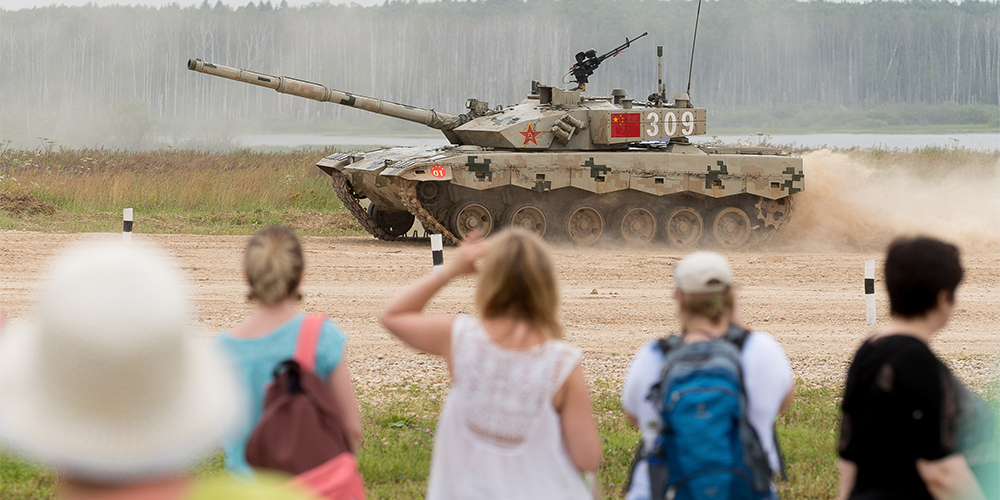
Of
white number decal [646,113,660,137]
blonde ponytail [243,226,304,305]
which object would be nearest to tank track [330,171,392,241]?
white number decal [646,113,660,137]

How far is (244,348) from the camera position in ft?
10.6

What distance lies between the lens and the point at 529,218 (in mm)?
16859

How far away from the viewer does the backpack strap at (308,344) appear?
3.16 m

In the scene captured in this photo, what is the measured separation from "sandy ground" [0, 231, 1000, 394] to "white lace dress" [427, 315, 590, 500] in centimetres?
441

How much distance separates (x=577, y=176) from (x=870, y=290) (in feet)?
23.3

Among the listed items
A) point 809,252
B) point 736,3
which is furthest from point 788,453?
point 736,3

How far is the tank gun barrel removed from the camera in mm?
15105

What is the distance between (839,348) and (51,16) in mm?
59037

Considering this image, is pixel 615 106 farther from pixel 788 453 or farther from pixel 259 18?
pixel 259 18

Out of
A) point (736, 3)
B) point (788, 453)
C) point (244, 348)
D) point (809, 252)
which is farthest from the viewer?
point (736, 3)

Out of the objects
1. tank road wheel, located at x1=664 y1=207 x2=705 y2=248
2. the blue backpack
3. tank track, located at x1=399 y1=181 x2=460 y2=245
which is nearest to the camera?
the blue backpack

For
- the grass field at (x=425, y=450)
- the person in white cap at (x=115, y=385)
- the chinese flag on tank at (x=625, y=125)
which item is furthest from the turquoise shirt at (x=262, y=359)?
the chinese flag on tank at (x=625, y=125)

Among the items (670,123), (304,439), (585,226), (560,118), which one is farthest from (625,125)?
(304,439)

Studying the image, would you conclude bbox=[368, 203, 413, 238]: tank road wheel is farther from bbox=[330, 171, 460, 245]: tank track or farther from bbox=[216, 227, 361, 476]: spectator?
bbox=[216, 227, 361, 476]: spectator
